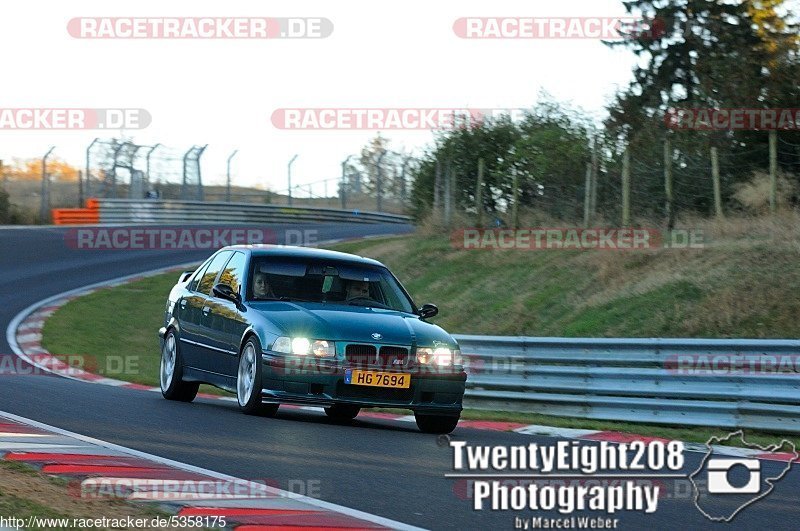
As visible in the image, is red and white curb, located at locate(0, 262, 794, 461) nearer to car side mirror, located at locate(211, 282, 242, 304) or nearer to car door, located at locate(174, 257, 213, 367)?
car door, located at locate(174, 257, 213, 367)

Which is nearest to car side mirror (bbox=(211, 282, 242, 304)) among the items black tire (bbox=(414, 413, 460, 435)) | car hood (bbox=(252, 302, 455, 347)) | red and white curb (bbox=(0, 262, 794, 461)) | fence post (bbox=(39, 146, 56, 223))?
car hood (bbox=(252, 302, 455, 347))

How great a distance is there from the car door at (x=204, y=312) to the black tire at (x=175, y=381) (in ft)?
1.13

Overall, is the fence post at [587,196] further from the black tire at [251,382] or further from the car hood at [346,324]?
the black tire at [251,382]

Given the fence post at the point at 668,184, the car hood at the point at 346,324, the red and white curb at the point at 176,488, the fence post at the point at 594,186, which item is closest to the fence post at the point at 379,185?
the fence post at the point at 594,186

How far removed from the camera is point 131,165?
133ft

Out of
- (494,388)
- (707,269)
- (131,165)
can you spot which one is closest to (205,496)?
(494,388)

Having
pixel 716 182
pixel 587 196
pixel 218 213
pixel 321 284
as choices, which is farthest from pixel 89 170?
pixel 321 284

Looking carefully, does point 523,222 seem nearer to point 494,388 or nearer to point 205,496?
point 494,388

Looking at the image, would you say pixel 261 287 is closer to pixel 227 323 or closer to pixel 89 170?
pixel 227 323

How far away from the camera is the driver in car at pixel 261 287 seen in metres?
11.4

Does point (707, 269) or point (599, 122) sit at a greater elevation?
point (599, 122)

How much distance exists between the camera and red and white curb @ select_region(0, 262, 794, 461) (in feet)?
33.3

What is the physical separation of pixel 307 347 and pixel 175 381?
8.49 ft

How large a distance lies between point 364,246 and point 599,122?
20.9 feet
